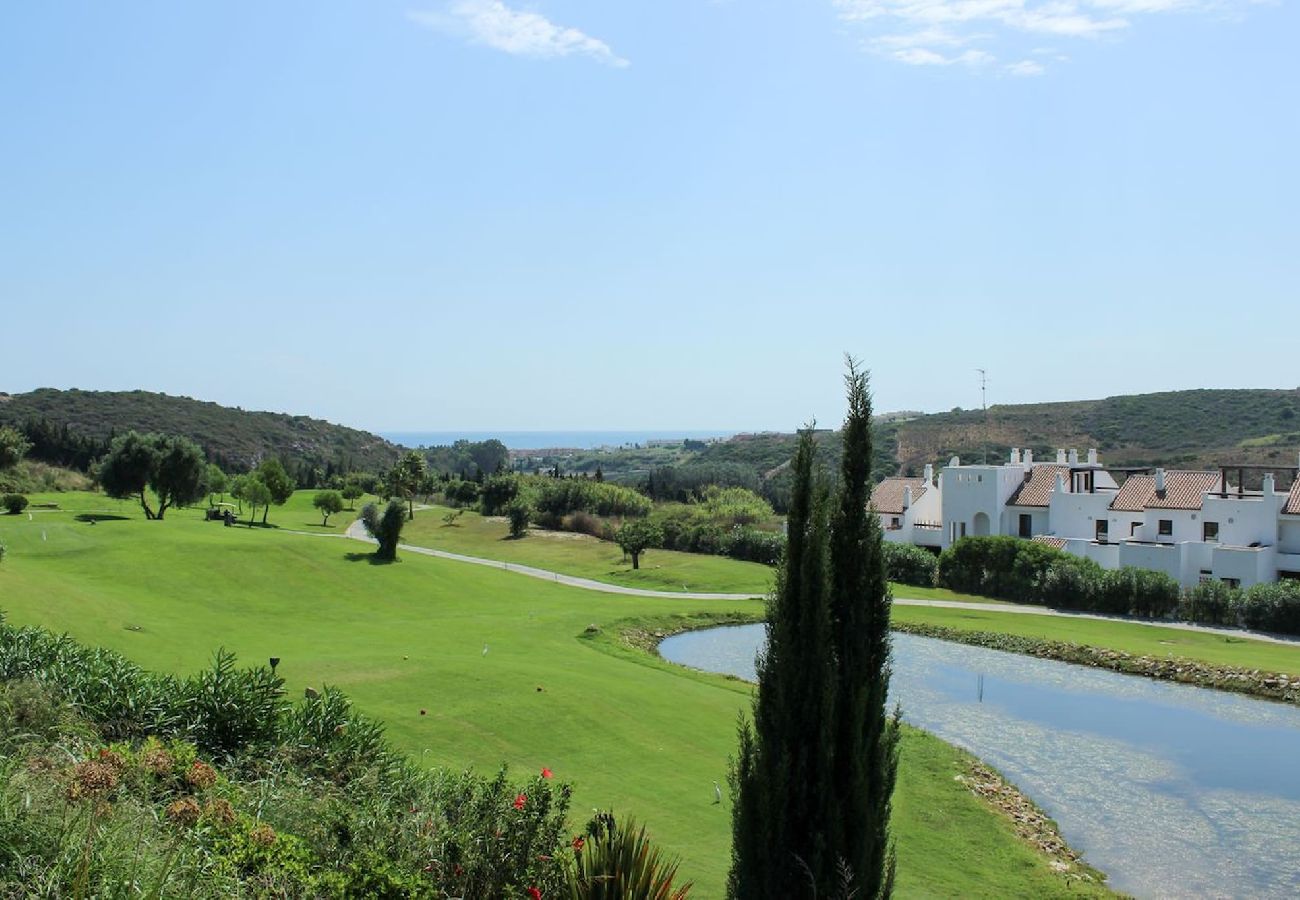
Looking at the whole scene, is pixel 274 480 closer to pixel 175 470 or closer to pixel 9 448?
pixel 175 470

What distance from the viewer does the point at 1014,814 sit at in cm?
1678

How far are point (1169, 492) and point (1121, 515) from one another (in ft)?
8.65

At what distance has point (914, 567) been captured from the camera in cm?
5091

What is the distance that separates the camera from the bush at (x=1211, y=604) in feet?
127

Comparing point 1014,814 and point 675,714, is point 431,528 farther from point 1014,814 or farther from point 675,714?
point 1014,814

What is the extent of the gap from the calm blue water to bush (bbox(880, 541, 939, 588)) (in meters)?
16.8

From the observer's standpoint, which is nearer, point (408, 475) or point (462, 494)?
point (408, 475)

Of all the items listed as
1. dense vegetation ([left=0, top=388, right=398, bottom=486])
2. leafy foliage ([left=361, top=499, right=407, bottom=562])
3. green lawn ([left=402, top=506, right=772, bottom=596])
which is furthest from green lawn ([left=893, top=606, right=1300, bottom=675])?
dense vegetation ([left=0, top=388, right=398, bottom=486])

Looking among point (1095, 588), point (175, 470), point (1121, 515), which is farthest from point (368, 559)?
point (1121, 515)

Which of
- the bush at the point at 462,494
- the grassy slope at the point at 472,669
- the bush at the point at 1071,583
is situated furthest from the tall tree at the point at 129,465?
the bush at the point at 1071,583

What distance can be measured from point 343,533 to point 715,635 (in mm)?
35706

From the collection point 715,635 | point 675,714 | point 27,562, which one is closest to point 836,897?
point 675,714

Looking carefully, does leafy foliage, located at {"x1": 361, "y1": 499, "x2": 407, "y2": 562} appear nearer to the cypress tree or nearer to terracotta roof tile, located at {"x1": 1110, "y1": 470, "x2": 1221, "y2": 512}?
the cypress tree

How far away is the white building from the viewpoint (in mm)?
43594
